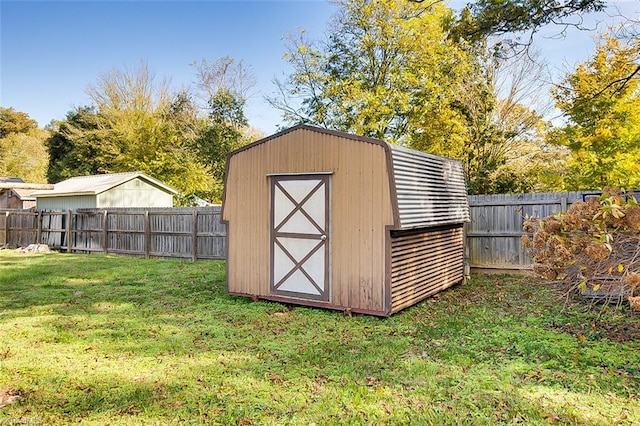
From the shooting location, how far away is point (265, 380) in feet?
11.7

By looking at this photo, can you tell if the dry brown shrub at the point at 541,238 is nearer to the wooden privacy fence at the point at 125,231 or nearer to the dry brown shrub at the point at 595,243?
the dry brown shrub at the point at 595,243

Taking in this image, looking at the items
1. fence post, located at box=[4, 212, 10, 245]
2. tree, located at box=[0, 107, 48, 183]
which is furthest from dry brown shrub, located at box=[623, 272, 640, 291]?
tree, located at box=[0, 107, 48, 183]

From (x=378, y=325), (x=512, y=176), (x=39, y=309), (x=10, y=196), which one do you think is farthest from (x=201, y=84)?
(x=378, y=325)

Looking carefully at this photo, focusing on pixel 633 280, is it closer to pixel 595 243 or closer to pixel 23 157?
pixel 595 243

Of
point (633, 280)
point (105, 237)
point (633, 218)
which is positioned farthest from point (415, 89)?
point (633, 280)

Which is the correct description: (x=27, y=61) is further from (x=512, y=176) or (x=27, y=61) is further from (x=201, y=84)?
(x=512, y=176)

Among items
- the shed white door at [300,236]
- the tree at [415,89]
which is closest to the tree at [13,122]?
the tree at [415,89]

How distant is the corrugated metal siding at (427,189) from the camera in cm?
557

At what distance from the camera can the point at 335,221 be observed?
5.88 m

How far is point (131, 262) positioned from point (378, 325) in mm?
8267

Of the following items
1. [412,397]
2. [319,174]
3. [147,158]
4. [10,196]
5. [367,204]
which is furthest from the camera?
[147,158]

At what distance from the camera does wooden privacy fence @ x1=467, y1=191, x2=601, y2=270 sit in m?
8.20

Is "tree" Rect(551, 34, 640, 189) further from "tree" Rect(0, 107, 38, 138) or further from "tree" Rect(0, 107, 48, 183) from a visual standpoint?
"tree" Rect(0, 107, 38, 138)

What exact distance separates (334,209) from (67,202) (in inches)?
546
